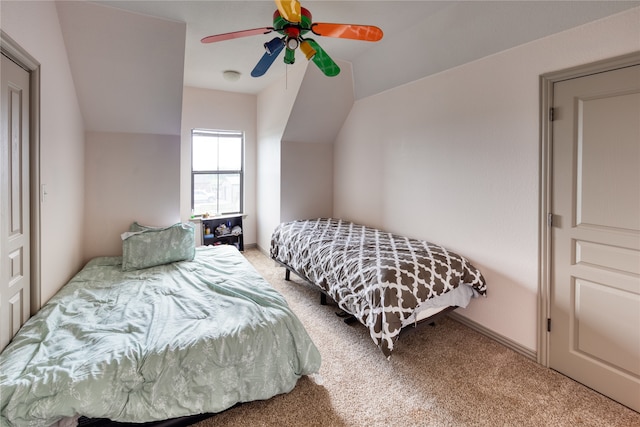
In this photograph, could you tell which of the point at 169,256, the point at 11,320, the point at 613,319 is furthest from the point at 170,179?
the point at 613,319

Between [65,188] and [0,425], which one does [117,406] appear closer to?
[0,425]

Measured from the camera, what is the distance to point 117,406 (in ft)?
4.56

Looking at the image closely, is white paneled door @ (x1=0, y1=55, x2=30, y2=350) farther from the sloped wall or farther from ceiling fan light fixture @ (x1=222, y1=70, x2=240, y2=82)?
the sloped wall

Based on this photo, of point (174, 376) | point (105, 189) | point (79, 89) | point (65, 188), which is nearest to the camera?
point (174, 376)

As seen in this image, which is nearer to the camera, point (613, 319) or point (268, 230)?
point (613, 319)

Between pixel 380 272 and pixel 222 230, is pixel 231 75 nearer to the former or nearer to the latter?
pixel 222 230

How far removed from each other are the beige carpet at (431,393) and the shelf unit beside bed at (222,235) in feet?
9.23

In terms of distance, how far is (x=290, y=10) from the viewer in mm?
1586

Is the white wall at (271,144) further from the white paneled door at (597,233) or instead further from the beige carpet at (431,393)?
the white paneled door at (597,233)

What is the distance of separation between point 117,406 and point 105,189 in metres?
2.37

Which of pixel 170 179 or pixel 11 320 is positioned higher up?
pixel 170 179

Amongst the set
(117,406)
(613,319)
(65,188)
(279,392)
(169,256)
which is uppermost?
(65,188)

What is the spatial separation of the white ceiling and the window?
5.19 ft

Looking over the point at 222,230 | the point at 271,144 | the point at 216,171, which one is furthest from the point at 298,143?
the point at 222,230
